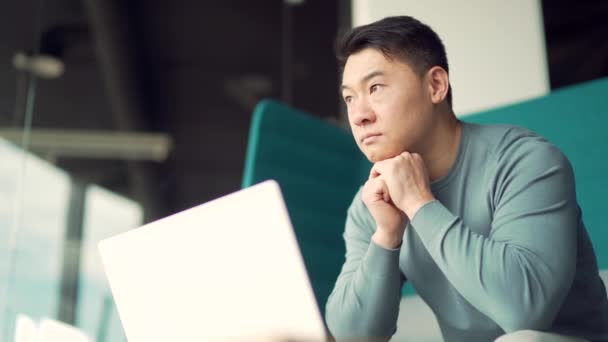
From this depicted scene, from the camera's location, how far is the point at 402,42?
119 centimetres

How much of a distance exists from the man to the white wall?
0.40 m

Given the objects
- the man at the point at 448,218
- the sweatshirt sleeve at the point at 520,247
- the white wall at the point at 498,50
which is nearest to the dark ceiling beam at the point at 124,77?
the white wall at the point at 498,50

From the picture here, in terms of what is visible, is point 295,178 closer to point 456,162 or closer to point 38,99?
point 456,162

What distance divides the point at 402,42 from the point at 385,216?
0.34 meters

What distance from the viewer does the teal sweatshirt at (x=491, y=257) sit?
35.7 inches

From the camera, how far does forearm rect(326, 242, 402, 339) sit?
42.7 inches

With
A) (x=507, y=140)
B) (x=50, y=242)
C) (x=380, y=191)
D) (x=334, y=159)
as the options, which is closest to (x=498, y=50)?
(x=334, y=159)

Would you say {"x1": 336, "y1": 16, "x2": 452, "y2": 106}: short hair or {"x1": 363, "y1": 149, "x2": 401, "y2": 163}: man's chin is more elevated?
{"x1": 336, "y1": 16, "x2": 452, "y2": 106}: short hair

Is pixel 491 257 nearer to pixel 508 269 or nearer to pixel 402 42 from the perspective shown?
pixel 508 269

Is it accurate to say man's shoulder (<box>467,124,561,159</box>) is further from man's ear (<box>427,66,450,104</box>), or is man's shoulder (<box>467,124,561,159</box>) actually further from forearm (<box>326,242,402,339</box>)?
forearm (<box>326,242,402,339</box>)

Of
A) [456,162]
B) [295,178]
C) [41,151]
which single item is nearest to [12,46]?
[41,151]

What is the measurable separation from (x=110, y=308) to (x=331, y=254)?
4.76 ft

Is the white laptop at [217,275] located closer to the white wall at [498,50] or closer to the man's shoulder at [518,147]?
the man's shoulder at [518,147]

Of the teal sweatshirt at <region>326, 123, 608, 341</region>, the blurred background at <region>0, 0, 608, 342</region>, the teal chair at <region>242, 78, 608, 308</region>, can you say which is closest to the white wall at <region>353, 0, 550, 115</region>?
the teal chair at <region>242, 78, 608, 308</region>
